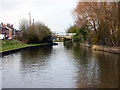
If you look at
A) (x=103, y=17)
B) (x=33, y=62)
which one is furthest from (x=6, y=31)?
(x=33, y=62)

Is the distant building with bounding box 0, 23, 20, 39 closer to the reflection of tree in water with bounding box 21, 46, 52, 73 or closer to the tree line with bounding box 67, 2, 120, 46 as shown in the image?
the tree line with bounding box 67, 2, 120, 46

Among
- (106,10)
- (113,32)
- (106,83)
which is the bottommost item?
(106,83)

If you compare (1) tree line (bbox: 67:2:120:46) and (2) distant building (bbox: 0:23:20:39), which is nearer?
(1) tree line (bbox: 67:2:120:46)

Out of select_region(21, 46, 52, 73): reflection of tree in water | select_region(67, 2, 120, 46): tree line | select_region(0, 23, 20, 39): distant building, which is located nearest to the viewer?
select_region(21, 46, 52, 73): reflection of tree in water

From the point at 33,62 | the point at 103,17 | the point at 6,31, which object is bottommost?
the point at 33,62

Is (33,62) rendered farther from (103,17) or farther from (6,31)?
(6,31)

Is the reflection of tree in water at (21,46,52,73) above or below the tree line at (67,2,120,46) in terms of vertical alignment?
below

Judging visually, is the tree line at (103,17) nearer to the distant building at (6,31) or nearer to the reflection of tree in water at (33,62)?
the reflection of tree in water at (33,62)

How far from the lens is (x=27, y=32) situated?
65.8m

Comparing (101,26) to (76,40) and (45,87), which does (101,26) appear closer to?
(45,87)

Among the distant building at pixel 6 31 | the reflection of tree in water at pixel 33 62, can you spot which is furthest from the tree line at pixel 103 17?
the distant building at pixel 6 31

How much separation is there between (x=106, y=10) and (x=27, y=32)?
38.6 metres

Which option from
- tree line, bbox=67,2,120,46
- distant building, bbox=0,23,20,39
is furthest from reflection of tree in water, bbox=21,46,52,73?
distant building, bbox=0,23,20,39

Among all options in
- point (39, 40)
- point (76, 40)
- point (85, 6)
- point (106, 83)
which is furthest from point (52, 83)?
point (76, 40)
